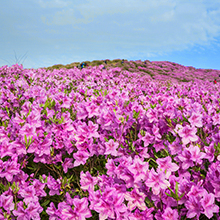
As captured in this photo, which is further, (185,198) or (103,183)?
(103,183)

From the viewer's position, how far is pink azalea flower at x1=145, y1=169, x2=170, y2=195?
72.5 inches

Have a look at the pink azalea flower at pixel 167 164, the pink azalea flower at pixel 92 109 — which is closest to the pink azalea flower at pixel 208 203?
the pink azalea flower at pixel 167 164

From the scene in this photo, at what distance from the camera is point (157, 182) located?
188 centimetres

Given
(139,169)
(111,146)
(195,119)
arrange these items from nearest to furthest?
(139,169), (111,146), (195,119)

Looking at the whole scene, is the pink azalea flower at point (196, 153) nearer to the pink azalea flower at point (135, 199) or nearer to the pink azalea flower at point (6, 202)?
the pink azalea flower at point (135, 199)

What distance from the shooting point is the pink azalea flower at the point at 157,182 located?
1.84 metres

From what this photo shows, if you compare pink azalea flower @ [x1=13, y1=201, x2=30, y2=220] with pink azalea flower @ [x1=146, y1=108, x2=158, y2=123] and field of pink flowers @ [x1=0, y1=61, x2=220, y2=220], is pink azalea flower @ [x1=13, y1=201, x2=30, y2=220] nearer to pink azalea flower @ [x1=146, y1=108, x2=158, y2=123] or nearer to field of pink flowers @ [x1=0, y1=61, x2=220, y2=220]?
field of pink flowers @ [x1=0, y1=61, x2=220, y2=220]

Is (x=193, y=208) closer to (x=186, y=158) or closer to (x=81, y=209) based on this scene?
(x=186, y=158)

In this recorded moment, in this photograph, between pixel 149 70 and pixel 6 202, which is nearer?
pixel 6 202

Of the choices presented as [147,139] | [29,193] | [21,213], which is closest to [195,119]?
[147,139]

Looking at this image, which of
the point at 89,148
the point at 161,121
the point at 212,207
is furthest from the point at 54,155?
the point at 212,207

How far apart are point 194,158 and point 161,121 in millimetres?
753

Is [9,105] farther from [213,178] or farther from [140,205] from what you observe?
[213,178]

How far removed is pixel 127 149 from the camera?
9.10 feet
